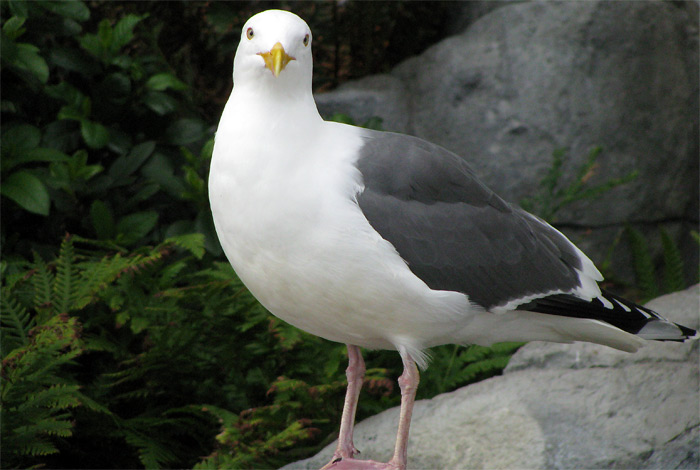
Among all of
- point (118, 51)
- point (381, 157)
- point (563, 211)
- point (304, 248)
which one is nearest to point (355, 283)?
point (304, 248)

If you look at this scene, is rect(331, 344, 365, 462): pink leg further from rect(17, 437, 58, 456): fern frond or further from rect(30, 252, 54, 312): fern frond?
rect(30, 252, 54, 312): fern frond

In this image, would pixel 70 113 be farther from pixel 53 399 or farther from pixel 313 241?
pixel 313 241

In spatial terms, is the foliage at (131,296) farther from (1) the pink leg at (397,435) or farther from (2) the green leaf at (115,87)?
(1) the pink leg at (397,435)

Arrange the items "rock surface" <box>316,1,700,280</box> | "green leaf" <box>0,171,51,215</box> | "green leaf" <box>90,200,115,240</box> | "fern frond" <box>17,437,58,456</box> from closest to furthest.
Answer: "fern frond" <box>17,437,58,456</box> < "green leaf" <box>0,171,51,215</box> < "green leaf" <box>90,200,115,240</box> < "rock surface" <box>316,1,700,280</box>

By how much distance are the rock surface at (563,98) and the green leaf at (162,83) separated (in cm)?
113

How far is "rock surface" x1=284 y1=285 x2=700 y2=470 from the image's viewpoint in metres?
3.02

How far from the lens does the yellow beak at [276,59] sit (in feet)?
7.89

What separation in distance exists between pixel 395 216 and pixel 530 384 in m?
1.32

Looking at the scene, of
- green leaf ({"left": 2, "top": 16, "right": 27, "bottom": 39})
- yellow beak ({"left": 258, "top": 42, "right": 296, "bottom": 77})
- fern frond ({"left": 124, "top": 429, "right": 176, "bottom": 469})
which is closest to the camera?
yellow beak ({"left": 258, "top": 42, "right": 296, "bottom": 77})

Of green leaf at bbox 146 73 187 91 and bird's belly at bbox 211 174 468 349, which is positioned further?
green leaf at bbox 146 73 187 91

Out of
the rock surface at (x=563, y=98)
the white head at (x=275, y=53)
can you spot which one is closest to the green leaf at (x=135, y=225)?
the rock surface at (x=563, y=98)

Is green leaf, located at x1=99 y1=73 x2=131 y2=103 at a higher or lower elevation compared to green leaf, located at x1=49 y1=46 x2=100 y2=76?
lower

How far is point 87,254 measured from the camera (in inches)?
181

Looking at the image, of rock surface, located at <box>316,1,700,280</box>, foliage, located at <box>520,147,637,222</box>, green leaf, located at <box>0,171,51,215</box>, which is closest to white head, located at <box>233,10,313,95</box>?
green leaf, located at <box>0,171,51,215</box>
